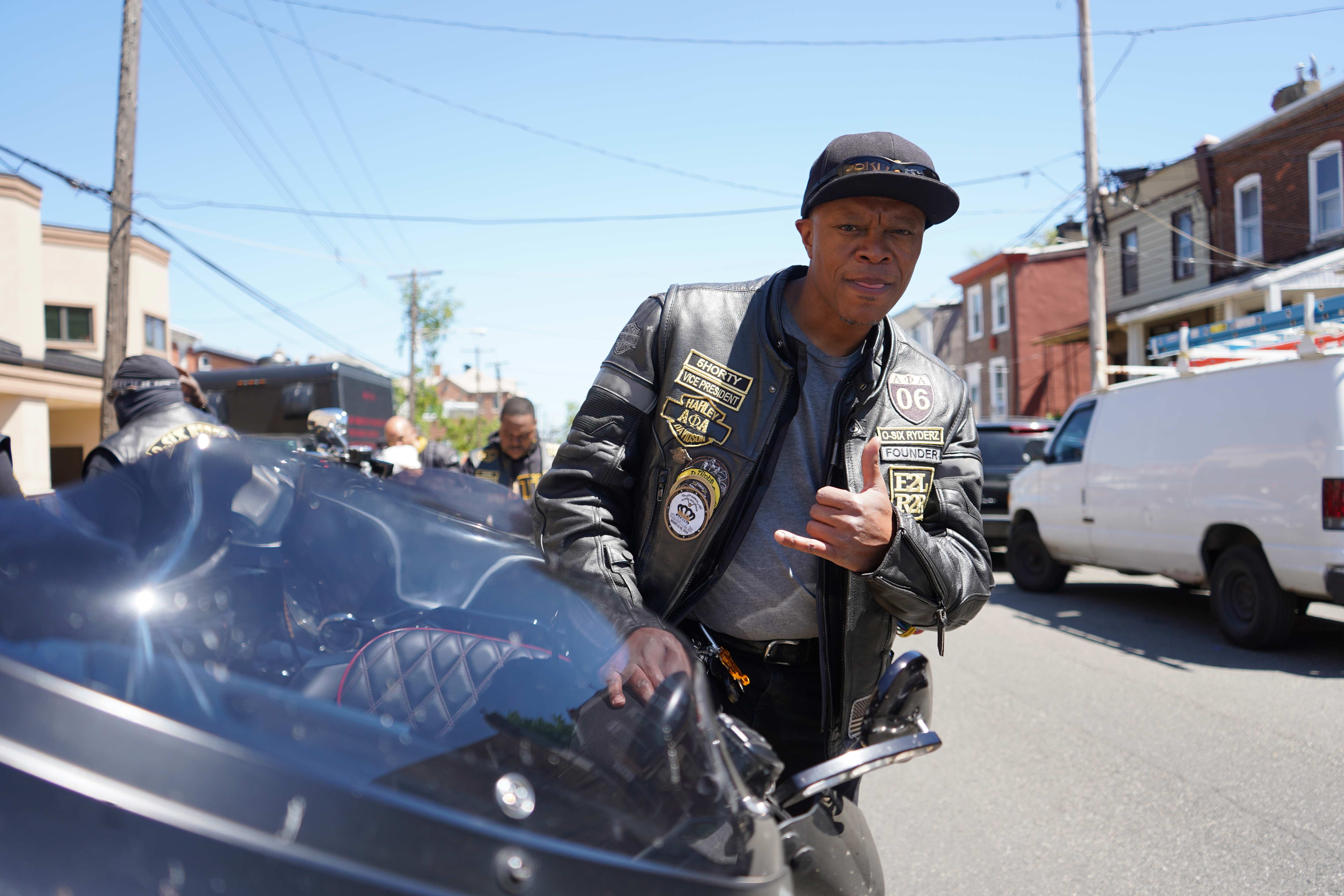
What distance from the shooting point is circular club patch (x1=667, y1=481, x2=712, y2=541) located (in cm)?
186

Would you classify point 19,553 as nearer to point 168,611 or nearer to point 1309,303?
point 168,611

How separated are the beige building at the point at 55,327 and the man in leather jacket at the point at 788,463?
14.7 metres

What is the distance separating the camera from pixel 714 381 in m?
1.94

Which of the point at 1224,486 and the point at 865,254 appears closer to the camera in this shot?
the point at 865,254

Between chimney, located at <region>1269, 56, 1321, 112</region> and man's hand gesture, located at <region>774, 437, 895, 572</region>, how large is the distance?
68.1 ft

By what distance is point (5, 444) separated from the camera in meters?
3.93

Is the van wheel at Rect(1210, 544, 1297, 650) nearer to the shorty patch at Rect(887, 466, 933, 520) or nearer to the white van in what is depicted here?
the white van

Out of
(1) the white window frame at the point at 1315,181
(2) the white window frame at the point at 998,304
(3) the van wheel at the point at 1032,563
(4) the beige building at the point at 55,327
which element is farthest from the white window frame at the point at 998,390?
(4) the beige building at the point at 55,327

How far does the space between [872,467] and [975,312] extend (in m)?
31.5

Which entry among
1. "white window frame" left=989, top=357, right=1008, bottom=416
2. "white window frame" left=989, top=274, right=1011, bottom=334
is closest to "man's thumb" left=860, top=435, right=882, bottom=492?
"white window frame" left=989, top=357, right=1008, bottom=416

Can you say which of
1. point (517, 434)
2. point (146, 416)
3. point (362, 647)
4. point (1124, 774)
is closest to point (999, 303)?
point (517, 434)

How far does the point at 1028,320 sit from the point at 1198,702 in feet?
81.4

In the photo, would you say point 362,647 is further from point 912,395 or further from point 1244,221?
point 1244,221

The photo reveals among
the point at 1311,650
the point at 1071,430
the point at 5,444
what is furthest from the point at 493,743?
the point at 1071,430
